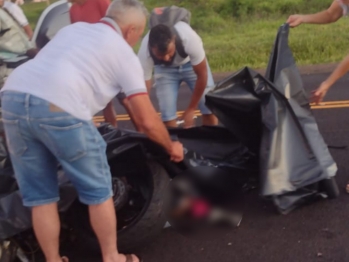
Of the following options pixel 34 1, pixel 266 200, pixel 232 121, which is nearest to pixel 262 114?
pixel 232 121

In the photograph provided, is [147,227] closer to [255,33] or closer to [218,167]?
[218,167]

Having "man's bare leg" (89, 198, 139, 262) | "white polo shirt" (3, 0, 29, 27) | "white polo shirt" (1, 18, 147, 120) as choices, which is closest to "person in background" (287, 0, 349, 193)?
"white polo shirt" (1, 18, 147, 120)

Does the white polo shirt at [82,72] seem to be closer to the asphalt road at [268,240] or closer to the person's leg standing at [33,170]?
the person's leg standing at [33,170]

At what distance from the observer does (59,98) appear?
11.5ft

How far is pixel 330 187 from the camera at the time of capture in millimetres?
4664

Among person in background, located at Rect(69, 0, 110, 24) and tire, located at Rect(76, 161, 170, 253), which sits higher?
person in background, located at Rect(69, 0, 110, 24)

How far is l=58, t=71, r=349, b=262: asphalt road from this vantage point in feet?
13.4

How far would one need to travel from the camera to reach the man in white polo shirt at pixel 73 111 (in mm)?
3539

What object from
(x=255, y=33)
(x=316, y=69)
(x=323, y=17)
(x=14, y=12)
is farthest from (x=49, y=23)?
(x=255, y=33)

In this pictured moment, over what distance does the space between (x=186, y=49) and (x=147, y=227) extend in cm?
177

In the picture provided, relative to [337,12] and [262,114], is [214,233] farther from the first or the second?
[337,12]

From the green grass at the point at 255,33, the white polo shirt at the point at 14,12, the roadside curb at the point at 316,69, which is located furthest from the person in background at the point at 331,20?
the green grass at the point at 255,33

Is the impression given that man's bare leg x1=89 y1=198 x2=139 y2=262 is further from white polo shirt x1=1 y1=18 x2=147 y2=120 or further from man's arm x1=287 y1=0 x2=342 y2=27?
man's arm x1=287 y1=0 x2=342 y2=27

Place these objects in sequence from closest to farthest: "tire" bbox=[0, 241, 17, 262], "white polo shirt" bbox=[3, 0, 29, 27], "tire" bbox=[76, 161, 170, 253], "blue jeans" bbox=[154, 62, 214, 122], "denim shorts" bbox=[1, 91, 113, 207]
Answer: "denim shorts" bbox=[1, 91, 113, 207] < "tire" bbox=[0, 241, 17, 262] < "tire" bbox=[76, 161, 170, 253] < "blue jeans" bbox=[154, 62, 214, 122] < "white polo shirt" bbox=[3, 0, 29, 27]
